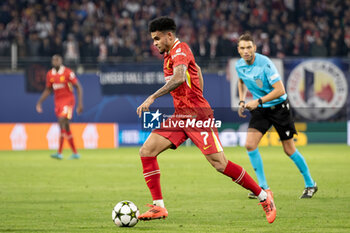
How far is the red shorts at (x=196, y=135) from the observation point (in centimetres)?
670

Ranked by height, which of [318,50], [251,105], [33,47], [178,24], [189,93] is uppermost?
[178,24]

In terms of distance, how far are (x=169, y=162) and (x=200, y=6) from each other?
10963 mm

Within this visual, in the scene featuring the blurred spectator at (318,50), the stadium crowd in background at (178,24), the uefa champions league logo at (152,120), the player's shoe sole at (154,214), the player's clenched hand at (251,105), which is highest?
the stadium crowd in background at (178,24)

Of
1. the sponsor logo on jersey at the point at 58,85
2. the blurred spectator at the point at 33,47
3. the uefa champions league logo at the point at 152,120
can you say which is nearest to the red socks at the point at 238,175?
the uefa champions league logo at the point at 152,120

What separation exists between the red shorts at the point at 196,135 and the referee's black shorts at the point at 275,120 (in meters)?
2.30

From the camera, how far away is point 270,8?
25453mm

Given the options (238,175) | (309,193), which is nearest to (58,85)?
(309,193)

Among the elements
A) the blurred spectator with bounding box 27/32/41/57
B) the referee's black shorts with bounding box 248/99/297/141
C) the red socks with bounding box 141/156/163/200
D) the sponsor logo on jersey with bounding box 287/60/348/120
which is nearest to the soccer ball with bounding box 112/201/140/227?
the red socks with bounding box 141/156/163/200

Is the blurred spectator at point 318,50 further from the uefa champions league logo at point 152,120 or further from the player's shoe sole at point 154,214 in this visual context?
the player's shoe sole at point 154,214

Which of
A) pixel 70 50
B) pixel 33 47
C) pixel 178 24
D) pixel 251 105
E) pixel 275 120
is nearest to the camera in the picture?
pixel 251 105

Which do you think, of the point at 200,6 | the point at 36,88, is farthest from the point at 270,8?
the point at 36,88

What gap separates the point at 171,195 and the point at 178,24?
15.5 m

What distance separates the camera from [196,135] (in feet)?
22.1

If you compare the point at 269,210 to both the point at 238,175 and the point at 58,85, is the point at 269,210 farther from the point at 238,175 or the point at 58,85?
the point at 58,85
